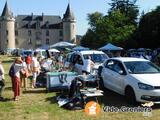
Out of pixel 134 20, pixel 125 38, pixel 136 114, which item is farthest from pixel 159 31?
pixel 136 114

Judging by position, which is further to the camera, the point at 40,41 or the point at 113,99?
the point at 40,41

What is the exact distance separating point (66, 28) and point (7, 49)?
71.4 ft

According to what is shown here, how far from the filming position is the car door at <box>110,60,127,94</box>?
14956 mm

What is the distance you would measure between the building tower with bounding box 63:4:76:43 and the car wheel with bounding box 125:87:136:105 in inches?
4903

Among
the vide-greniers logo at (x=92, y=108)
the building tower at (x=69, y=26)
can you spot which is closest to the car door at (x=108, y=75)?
the vide-greniers logo at (x=92, y=108)

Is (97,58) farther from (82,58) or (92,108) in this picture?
(92,108)

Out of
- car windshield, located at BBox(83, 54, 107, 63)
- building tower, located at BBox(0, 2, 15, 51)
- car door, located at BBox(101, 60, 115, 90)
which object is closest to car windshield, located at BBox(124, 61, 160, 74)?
car door, located at BBox(101, 60, 115, 90)

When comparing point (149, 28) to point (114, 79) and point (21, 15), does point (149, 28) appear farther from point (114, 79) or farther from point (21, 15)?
point (21, 15)

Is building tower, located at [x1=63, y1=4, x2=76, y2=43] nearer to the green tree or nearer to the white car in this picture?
the green tree

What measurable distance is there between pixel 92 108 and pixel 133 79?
1776 mm

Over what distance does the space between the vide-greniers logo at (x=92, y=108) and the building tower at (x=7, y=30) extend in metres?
126

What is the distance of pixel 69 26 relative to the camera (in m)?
141

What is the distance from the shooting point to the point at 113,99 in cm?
1545

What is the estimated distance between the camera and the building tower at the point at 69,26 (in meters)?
140
